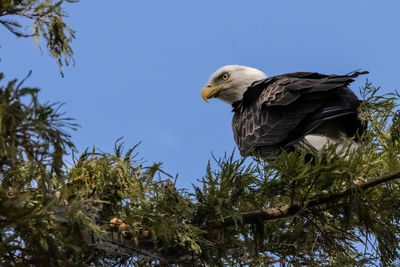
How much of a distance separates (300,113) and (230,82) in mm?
2057

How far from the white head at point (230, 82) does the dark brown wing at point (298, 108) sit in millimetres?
1498

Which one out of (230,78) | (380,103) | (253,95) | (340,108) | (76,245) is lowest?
(76,245)

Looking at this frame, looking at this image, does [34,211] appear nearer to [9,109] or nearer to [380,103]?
[9,109]

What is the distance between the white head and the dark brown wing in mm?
1498

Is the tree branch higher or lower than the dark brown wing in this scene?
lower

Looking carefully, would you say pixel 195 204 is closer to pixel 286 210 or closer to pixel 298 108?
pixel 286 210

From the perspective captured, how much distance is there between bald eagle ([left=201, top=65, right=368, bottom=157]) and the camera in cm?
430

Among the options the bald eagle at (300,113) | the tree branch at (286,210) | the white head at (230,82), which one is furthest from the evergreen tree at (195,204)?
the white head at (230,82)

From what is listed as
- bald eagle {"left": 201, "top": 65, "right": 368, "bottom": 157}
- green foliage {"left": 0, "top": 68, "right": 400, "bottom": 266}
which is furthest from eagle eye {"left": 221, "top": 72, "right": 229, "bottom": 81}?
green foliage {"left": 0, "top": 68, "right": 400, "bottom": 266}

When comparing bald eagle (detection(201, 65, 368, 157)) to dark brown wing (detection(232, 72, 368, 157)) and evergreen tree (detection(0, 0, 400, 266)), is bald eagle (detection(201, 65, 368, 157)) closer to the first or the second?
dark brown wing (detection(232, 72, 368, 157))

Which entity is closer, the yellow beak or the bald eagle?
the bald eagle

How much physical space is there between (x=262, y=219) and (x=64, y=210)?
43.5 inches

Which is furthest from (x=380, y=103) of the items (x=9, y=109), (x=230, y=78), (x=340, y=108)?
(x=230, y=78)

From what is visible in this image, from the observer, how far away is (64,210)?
2.38m
